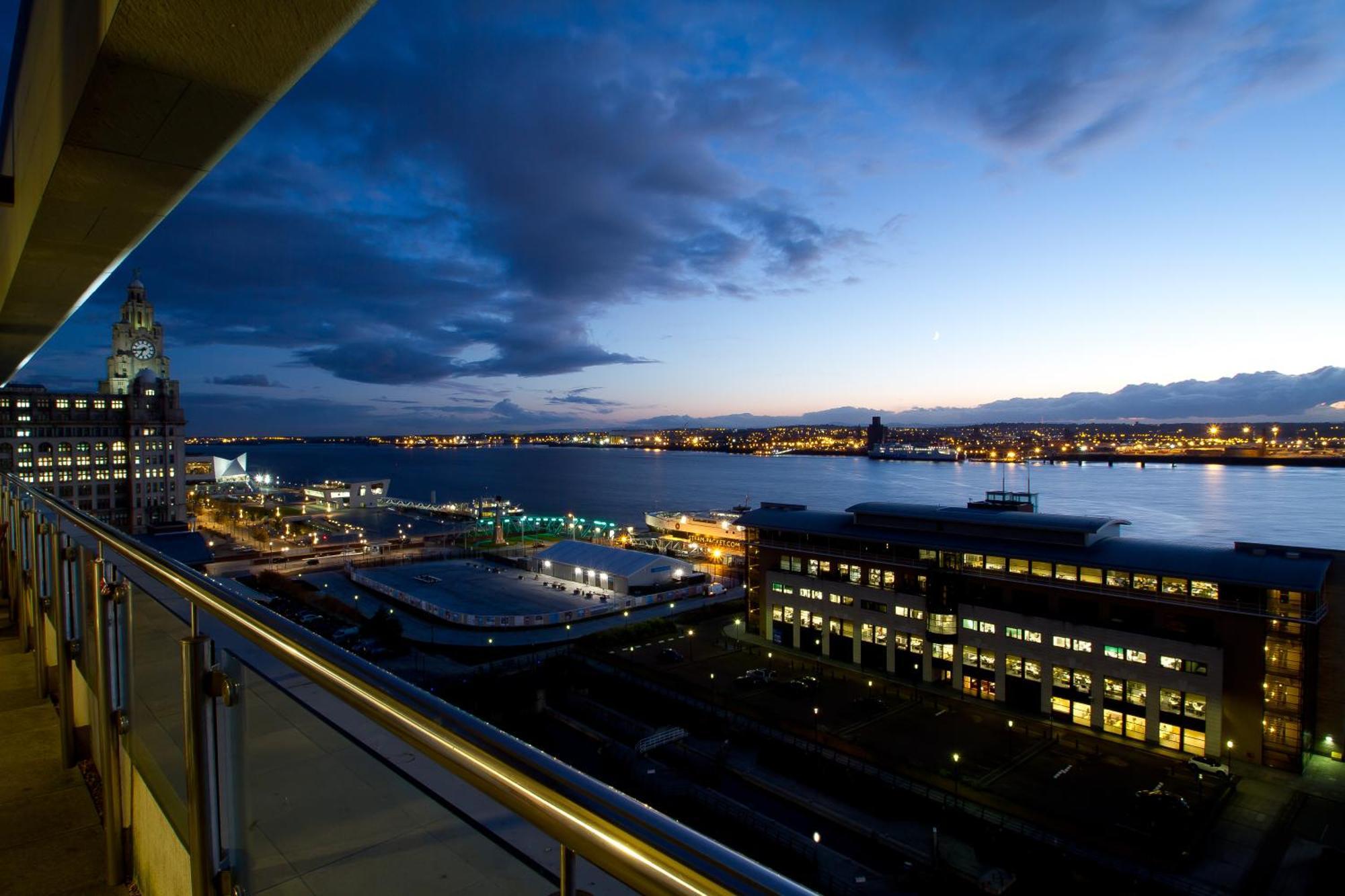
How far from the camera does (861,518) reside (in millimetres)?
17031

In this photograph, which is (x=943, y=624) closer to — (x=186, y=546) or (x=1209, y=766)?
(x=1209, y=766)

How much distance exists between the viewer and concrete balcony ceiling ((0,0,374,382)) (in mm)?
1155

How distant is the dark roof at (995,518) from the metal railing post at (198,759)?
15589 millimetres

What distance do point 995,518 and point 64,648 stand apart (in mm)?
15697

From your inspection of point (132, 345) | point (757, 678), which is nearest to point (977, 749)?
point (757, 678)

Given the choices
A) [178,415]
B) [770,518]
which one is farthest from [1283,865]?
[178,415]

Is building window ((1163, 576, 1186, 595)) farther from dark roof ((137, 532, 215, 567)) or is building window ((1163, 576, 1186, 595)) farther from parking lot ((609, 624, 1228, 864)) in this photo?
dark roof ((137, 532, 215, 567))

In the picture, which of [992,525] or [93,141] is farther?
[992,525]

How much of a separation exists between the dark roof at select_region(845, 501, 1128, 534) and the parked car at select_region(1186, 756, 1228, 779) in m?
4.17

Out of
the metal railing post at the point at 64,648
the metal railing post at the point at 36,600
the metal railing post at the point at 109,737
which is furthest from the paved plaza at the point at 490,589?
the metal railing post at the point at 109,737

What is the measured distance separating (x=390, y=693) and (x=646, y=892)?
350 millimetres

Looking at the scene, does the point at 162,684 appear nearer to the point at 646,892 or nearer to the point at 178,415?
the point at 646,892

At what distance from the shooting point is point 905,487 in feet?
219

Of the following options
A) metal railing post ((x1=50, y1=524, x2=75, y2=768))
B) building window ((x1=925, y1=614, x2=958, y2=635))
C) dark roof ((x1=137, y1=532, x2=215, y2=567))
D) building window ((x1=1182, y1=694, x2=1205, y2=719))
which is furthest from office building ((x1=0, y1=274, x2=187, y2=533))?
building window ((x1=1182, y1=694, x2=1205, y2=719))
